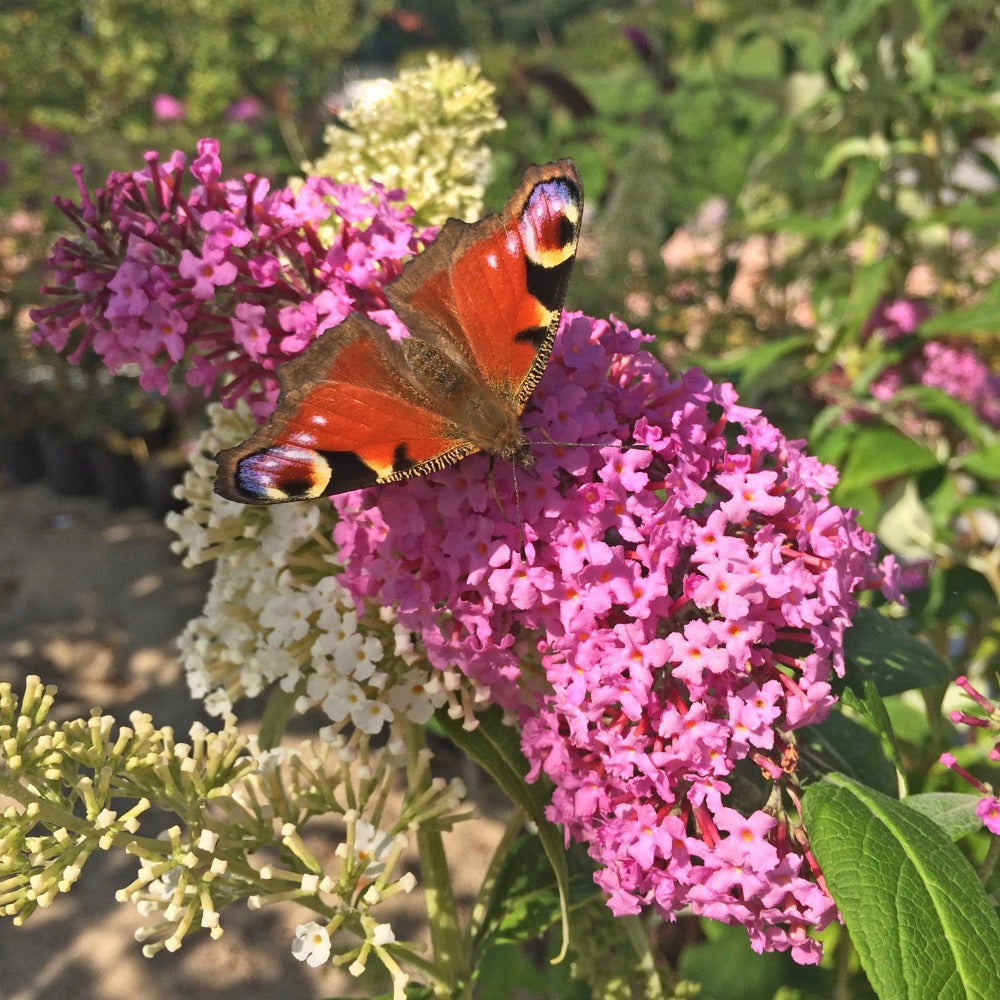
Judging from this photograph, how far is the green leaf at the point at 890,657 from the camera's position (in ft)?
Answer: 3.95

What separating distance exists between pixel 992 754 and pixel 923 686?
0.75 ft

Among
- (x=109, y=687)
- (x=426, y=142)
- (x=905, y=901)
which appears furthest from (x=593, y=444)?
(x=109, y=687)

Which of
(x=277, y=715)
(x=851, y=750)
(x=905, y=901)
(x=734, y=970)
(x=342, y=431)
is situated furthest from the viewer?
(x=734, y=970)

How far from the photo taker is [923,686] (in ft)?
4.05

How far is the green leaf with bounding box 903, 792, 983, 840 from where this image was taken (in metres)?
1.04

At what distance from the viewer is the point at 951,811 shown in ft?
3.50

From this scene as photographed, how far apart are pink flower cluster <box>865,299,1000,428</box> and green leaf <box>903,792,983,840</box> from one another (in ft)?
5.04

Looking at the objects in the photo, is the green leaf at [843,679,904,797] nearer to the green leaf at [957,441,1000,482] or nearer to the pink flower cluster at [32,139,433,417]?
the pink flower cluster at [32,139,433,417]

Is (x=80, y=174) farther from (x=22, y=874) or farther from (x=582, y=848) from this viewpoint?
(x=582, y=848)

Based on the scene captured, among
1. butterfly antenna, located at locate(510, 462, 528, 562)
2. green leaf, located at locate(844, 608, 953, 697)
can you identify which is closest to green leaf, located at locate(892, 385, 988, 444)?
green leaf, located at locate(844, 608, 953, 697)

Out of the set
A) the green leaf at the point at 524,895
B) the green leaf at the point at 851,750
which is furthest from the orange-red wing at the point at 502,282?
the green leaf at the point at 524,895

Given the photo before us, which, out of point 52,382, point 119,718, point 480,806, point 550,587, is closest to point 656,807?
point 550,587

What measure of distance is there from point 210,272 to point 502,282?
37 centimetres

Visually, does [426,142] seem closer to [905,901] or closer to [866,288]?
[866,288]
